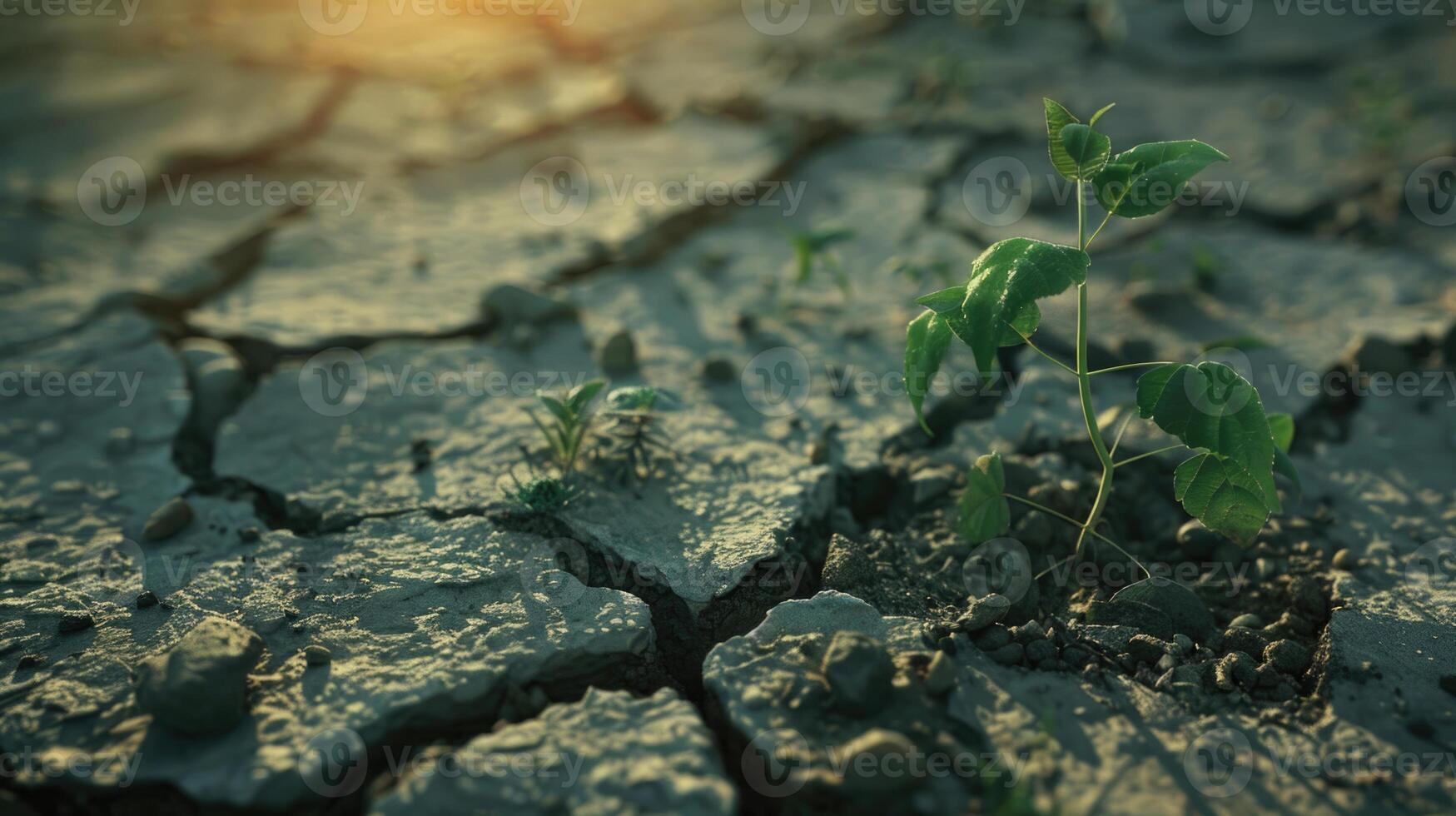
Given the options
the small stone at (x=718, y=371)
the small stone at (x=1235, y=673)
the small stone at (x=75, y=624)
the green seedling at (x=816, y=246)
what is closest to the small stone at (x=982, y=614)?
the small stone at (x=1235, y=673)

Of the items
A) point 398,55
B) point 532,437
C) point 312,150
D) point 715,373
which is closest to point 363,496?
point 532,437

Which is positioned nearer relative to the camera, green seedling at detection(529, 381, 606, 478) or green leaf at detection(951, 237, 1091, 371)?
→ green leaf at detection(951, 237, 1091, 371)

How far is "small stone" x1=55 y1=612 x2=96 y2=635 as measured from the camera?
5.74 ft

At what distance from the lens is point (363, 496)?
215 centimetres

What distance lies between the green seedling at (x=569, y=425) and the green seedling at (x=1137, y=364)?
737 mm

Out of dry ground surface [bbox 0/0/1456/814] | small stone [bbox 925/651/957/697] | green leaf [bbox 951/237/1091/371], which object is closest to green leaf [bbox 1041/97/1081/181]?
green leaf [bbox 951/237/1091/371]

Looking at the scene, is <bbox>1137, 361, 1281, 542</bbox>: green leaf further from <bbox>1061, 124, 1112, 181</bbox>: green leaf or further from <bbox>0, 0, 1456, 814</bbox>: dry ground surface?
<bbox>1061, 124, 1112, 181</bbox>: green leaf

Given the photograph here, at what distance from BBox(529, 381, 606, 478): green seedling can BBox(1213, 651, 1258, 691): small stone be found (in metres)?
1.32

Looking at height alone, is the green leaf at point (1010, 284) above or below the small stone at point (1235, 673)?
above

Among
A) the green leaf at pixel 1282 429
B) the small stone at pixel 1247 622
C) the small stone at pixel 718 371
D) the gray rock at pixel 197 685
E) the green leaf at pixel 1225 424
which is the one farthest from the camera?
the small stone at pixel 718 371

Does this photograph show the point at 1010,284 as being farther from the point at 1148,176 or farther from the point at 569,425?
the point at 569,425

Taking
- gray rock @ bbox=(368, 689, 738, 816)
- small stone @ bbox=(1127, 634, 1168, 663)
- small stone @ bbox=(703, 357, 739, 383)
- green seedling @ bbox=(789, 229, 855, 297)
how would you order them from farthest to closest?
green seedling @ bbox=(789, 229, 855, 297)
small stone @ bbox=(703, 357, 739, 383)
small stone @ bbox=(1127, 634, 1168, 663)
gray rock @ bbox=(368, 689, 738, 816)

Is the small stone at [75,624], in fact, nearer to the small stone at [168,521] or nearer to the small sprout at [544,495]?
the small stone at [168,521]

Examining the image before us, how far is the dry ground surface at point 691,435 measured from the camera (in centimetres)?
147
